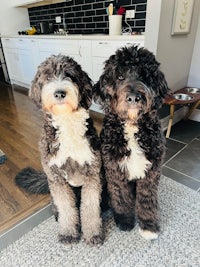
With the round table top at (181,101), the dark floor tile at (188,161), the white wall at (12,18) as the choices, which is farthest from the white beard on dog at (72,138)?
the white wall at (12,18)

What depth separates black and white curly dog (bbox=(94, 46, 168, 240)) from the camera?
101cm

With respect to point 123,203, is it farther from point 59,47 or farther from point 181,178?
point 59,47

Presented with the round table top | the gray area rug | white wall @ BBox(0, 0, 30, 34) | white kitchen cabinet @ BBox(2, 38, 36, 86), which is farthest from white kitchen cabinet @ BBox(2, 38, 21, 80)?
the gray area rug

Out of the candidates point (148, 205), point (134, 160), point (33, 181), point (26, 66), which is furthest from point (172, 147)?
point (26, 66)

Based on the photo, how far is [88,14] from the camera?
344cm

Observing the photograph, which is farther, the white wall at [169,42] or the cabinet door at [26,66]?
the cabinet door at [26,66]

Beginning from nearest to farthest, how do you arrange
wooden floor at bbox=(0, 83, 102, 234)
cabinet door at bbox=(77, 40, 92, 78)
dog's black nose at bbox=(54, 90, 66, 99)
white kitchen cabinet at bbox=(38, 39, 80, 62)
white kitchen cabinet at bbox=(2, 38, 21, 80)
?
dog's black nose at bbox=(54, 90, 66, 99) < wooden floor at bbox=(0, 83, 102, 234) < cabinet door at bbox=(77, 40, 92, 78) < white kitchen cabinet at bbox=(38, 39, 80, 62) < white kitchen cabinet at bbox=(2, 38, 21, 80)

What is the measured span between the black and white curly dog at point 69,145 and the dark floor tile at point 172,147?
1151mm

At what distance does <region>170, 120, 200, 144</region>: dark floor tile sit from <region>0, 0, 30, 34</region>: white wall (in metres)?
3.85

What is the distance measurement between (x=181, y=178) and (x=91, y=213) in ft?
3.16

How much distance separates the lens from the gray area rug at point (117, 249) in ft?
4.14

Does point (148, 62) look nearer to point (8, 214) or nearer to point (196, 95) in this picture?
point (8, 214)

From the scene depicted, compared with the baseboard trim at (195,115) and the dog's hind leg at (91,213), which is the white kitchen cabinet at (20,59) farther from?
the dog's hind leg at (91,213)

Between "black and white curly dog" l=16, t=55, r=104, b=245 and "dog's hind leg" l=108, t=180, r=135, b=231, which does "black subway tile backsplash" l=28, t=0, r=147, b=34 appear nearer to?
"black and white curly dog" l=16, t=55, r=104, b=245
